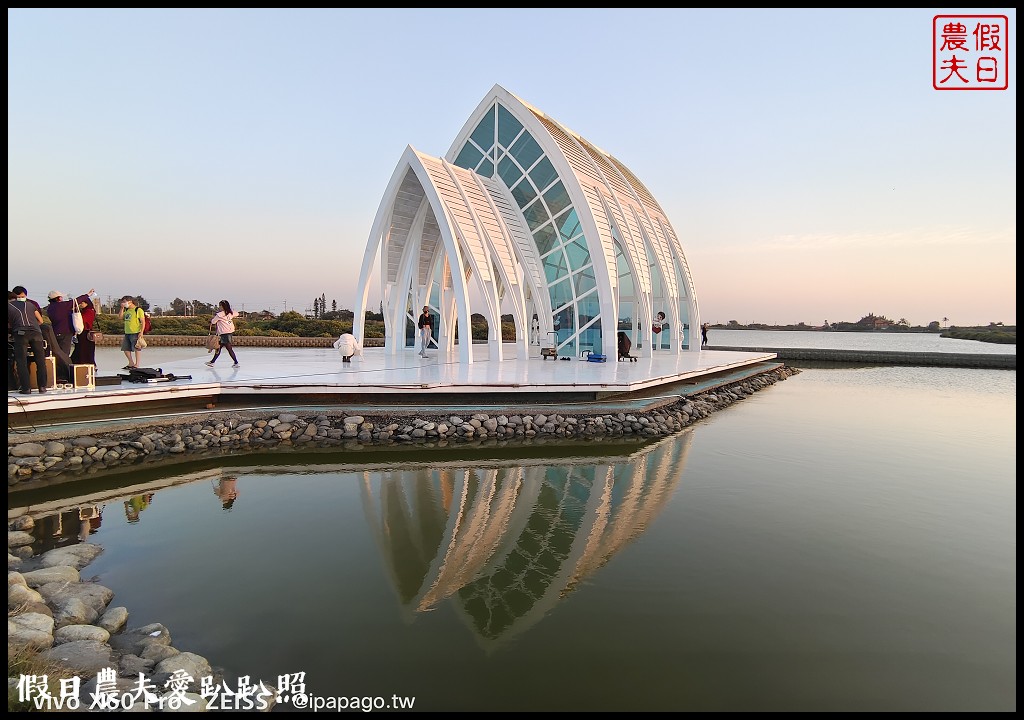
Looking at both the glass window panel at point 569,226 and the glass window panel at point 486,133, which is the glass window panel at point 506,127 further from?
the glass window panel at point 569,226

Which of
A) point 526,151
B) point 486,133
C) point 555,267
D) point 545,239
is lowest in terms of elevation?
point 555,267

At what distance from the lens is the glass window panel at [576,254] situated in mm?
21016

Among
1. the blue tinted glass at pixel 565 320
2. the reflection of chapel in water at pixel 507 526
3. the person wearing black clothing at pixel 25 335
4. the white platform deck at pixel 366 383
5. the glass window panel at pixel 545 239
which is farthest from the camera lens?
the blue tinted glass at pixel 565 320

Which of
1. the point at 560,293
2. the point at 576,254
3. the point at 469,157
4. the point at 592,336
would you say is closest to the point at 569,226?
the point at 576,254

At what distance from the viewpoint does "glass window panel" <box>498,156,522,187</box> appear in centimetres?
2152

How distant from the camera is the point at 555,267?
72.2ft

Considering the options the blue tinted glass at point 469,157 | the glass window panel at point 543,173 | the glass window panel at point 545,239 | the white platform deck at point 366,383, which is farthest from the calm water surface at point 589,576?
the blue tinted glass at point 469,157

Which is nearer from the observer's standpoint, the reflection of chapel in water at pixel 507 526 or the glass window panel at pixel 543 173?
the reflection of chapel in water at pixel 507 526

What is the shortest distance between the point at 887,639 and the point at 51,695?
5856 millimetres

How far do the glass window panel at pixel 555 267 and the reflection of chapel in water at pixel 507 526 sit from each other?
40.4 ft

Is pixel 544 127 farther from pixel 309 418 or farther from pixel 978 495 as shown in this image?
pixel 978 495

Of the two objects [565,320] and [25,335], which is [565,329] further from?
[25,335]

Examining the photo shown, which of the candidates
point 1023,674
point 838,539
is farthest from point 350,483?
point 1023,674

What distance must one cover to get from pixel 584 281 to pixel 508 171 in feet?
17.1
